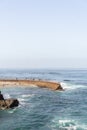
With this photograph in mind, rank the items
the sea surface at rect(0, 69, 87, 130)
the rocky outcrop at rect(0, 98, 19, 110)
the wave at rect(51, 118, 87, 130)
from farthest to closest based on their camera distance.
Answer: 1. the rocky outcrop at rect(0, 98, 19, 110)
2. the sea surface at rect(0, 69, 87, 130)
3. the wave at rect(51, 118, 87, 130)

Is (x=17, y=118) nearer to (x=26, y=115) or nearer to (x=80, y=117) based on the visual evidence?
(x=26, y=115)

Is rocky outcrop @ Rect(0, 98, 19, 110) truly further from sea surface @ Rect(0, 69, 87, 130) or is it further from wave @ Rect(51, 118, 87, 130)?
wave @ Rect(51, 118, 87, 130)

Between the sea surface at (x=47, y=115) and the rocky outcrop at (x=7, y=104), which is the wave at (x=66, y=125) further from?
the rocky outcrop at (x=7, y=104)

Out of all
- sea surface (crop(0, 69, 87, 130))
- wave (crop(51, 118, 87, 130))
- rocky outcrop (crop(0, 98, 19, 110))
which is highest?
rocky outcrop (crop(0, 98, 19, 110))

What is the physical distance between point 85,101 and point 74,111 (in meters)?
15.2

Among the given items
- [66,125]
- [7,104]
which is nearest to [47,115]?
[66,125]

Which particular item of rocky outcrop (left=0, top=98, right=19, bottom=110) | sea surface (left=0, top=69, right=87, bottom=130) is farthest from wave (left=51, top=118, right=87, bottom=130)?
rocky outcrop (left=0, top=98, right=19, bottom=110)

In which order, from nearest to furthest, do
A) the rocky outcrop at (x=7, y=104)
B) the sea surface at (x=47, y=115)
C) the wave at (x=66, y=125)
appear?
the wave at (x=66, y=125) → the sea surface at (x=47, y=115) → the rocky outcrop at (x=7, y=104)

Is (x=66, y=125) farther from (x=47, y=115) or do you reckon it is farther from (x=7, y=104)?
(x=7, y=104)

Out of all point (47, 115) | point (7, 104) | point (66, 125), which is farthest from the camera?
point (7, 104)

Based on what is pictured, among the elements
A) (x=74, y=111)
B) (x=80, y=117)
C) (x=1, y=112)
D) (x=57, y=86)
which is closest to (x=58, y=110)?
(x=74, y=111)

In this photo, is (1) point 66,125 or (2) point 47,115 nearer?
(1) point 66,125

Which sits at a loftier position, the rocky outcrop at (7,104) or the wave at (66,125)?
the rocky outcrop at (7,104)

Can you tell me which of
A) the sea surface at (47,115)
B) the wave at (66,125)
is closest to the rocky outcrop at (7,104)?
the sea surface at (47,115)
